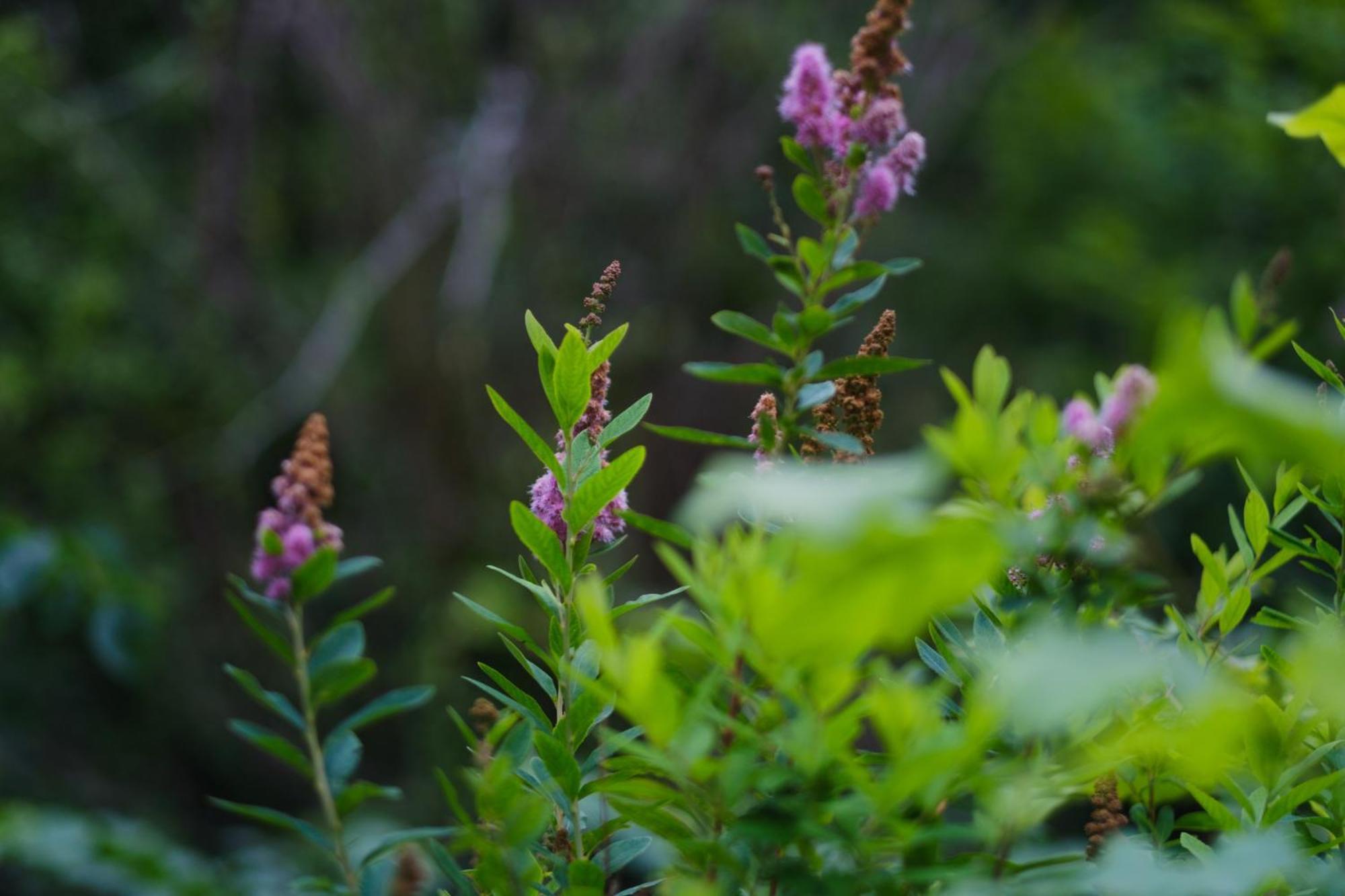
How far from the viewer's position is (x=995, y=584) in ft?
1.27

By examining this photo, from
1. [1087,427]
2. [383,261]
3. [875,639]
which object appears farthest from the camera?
[383,261]

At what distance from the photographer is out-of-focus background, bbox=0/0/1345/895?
290cm

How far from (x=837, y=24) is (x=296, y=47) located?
88.1 inches

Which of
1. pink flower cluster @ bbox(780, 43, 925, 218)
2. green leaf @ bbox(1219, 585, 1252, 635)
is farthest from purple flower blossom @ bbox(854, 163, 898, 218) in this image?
green leaf @ bbox(1219, 585, 1252, 635)

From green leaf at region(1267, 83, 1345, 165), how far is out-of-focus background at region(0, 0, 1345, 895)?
213cm

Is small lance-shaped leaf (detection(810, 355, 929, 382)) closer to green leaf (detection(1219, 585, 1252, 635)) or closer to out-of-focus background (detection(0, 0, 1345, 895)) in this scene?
green leaf (detection(1219, 585, 1252, 635))

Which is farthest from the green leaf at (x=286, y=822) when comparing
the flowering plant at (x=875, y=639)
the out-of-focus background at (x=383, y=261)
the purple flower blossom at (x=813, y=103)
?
the out-of-focus background at (x=383, y=261)

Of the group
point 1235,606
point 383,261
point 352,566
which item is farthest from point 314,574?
point 383,261

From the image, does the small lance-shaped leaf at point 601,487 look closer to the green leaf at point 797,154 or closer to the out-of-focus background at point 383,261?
the green leaf at point 797,154

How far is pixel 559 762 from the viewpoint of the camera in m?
0.35

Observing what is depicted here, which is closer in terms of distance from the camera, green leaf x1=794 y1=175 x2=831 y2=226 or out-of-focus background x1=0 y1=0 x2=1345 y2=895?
green leaf x1=794 y1=175 x2=831 y2=226

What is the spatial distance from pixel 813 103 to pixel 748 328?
13cm

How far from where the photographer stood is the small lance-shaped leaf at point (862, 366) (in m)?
0.36

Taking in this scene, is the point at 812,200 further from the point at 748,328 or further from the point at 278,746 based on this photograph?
the point at 278,746
